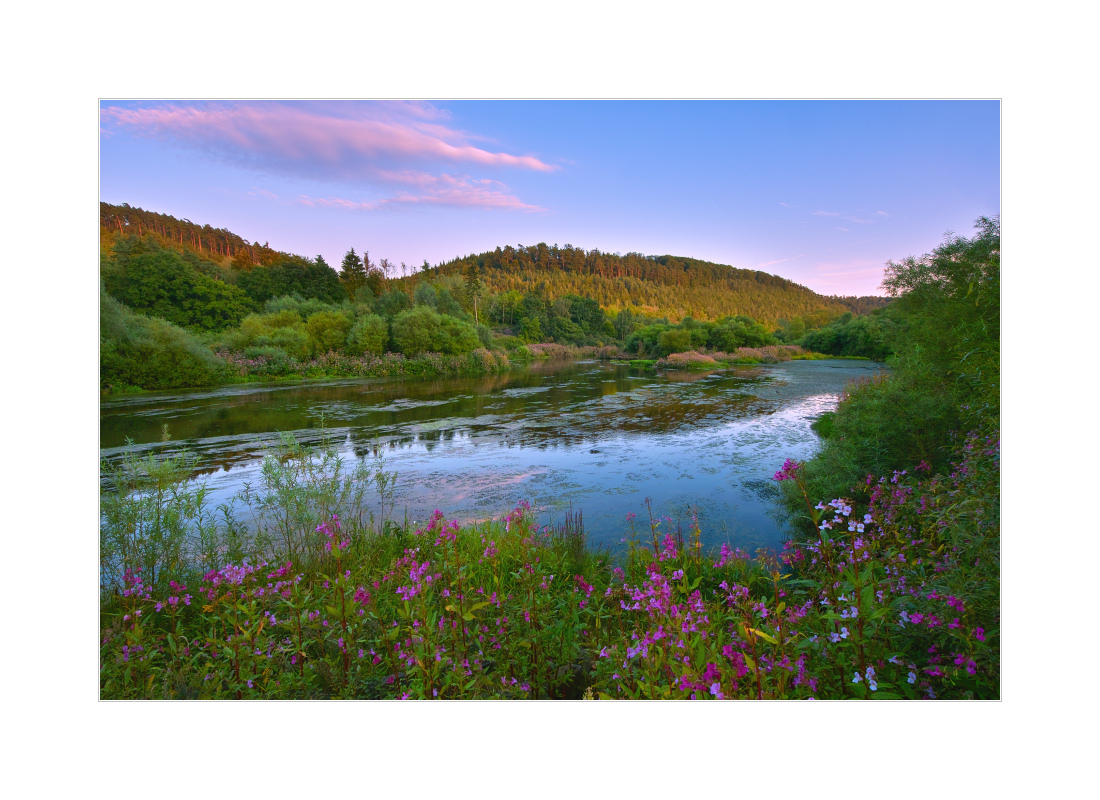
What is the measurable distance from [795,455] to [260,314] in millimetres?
10230

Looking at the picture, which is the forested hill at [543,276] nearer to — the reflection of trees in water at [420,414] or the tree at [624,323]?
the tree at [624,323]

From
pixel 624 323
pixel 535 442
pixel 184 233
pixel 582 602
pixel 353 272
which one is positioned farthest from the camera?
pixel 624 323

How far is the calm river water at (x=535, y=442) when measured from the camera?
4812 millimetres

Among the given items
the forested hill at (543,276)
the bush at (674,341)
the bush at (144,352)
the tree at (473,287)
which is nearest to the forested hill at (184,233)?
the forested hill at (543,276)

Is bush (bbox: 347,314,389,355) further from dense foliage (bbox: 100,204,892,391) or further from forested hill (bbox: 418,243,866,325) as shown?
forested hill (bbox: 418,243,866,325)

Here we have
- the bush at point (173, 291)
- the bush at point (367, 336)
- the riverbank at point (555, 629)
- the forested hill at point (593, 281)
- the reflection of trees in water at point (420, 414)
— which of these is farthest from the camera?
the forested hill at point (593, 281)

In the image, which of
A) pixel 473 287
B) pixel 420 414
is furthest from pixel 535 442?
pixel 473 287

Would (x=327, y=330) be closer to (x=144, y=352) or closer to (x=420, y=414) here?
(x=420, y=414)

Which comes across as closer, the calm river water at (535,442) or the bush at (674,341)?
the calm river water at (535,442)

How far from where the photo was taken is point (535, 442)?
26.7ft

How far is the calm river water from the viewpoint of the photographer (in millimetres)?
4812

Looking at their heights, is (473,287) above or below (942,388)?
above
